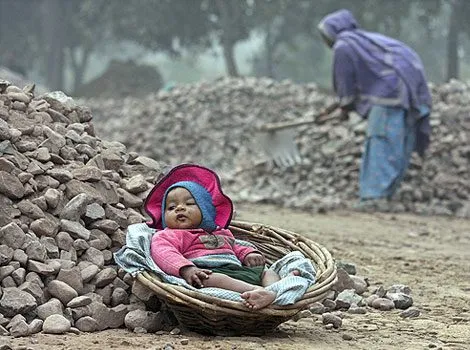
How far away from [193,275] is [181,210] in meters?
0.39

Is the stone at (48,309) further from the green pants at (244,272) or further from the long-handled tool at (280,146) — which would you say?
the long-handled tool at (280,146)

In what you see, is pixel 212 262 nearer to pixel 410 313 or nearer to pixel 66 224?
pixel 66 224

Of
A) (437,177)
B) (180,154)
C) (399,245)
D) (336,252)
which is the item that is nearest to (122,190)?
(336,252)

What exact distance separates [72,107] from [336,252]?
2.22m

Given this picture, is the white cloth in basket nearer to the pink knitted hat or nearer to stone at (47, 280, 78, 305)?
the pink knitted hat

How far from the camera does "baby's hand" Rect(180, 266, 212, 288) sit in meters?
3.47

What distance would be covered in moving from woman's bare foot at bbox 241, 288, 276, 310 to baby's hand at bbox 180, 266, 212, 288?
22cm

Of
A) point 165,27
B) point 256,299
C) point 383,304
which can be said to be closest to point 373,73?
point 383,304

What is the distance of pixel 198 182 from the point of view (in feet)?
13.1

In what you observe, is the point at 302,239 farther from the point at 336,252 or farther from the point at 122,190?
the point at 336,252

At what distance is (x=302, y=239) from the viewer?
13.6 feet

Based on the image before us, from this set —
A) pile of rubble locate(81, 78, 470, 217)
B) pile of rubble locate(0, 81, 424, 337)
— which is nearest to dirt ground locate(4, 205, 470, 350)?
pile of rubble locate(0, 81, 424, 337)

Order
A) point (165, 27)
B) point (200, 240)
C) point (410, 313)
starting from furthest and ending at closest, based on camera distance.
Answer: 1. point (165, 27)
2. point (410, 313)
3. point (200, 240)

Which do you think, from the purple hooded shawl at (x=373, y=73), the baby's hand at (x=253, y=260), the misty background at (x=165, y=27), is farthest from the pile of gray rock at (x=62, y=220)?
the misty background at (x=165, y=27)
